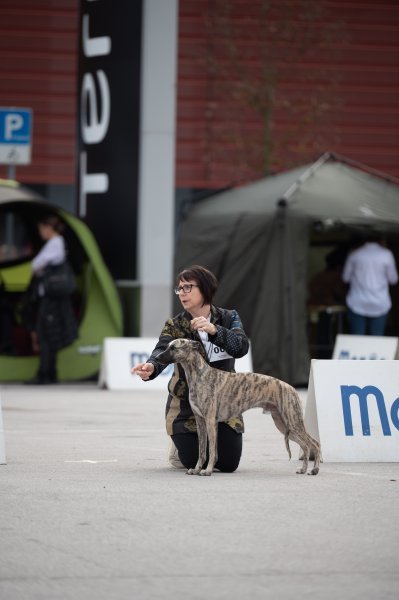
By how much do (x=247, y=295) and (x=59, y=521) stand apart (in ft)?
41.3

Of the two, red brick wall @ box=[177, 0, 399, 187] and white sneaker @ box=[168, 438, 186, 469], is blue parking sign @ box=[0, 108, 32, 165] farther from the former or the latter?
white sneaker @ box=[168, 438, 186, 469]

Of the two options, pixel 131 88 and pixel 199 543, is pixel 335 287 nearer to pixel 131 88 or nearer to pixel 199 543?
pixel 131 88

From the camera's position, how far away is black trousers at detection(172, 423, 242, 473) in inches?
391

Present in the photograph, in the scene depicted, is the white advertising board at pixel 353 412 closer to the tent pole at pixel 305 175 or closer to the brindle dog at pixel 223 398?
the brindle dog at pixel 223 398

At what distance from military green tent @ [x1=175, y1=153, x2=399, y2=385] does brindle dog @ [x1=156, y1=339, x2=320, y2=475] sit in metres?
9.66

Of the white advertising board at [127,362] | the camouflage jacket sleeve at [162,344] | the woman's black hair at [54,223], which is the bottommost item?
the white advertising board at [127,362]

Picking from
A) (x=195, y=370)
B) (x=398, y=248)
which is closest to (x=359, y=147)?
(x=398, y=248)

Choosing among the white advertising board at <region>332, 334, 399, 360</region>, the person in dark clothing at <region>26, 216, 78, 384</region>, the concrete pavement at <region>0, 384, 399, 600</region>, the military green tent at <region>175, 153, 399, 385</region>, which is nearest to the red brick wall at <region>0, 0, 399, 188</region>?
the military green tent at <region>175, 153, 399, 385</region>

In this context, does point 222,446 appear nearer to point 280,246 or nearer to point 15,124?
point 280,246

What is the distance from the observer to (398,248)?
74.8 feet

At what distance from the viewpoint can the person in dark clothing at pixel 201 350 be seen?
32.3 ft

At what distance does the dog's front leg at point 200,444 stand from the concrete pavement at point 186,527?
4.8 inches

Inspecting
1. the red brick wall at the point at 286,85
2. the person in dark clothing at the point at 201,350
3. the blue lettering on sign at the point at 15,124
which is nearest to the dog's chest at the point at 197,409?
the person in dark clothing at the point at 201,350

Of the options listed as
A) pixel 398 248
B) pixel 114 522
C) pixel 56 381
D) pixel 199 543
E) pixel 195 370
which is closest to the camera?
pixel 199 543
